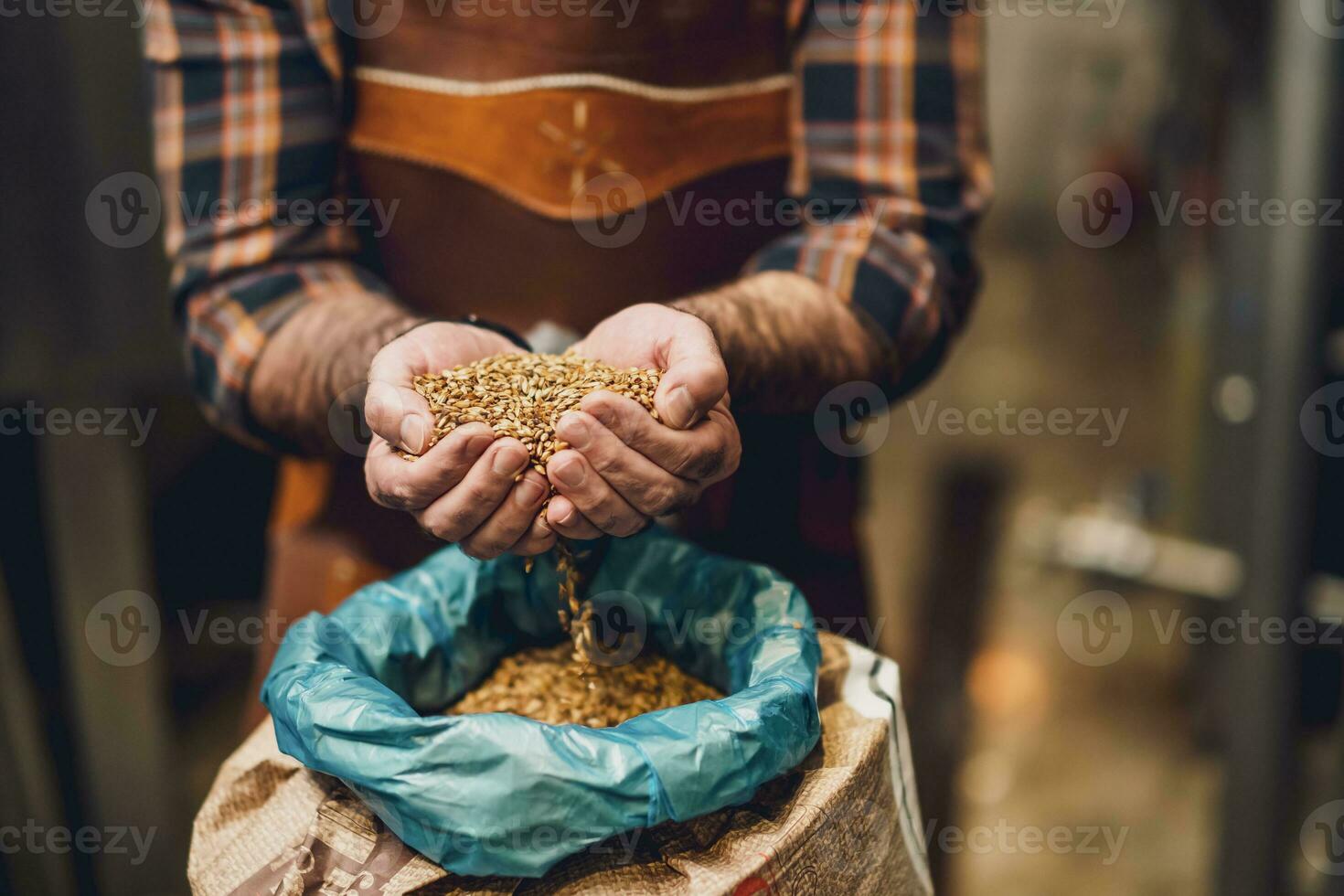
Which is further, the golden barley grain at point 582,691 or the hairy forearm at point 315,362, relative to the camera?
the hairy forearm at point 315,362

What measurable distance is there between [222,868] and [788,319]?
59 centimetres

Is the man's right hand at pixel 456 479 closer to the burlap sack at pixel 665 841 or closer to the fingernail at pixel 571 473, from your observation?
the fingernail at pixel 571 473

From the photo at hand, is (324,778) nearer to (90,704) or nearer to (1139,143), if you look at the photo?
(90,704)

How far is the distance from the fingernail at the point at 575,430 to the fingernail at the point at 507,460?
0.03 metres

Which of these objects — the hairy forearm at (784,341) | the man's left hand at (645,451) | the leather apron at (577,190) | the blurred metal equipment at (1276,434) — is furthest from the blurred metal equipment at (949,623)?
the man's left hand at (645,451)

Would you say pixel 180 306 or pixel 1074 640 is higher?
pixel 180 306

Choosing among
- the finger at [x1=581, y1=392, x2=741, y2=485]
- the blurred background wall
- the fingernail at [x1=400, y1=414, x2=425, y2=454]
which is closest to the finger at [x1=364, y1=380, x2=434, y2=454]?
the fingernail at [x1=400, y1=414, x2=425, y2=454]

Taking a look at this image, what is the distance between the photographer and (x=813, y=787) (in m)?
0.64

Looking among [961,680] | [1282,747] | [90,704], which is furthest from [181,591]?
Result: [1282,747]

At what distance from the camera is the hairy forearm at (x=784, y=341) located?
2.74 feet

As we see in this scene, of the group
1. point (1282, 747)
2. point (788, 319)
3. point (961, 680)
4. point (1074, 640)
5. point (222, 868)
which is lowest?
point (1074, 640)

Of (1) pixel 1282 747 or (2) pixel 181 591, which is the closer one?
(1) pixel 1282 747

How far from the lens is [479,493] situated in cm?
63

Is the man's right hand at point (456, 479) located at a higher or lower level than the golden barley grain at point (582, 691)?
higher
